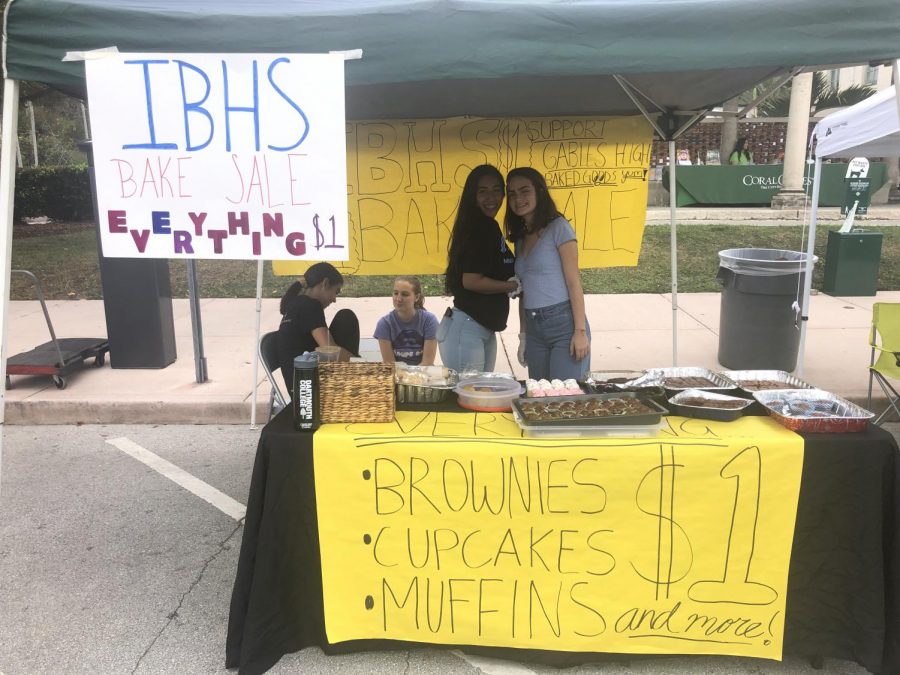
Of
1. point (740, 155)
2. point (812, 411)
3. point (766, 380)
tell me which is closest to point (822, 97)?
point (740, 155)

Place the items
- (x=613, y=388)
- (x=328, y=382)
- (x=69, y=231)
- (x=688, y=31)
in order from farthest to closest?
(x=69, y=231) < (x=613, y=388) < (x=328, y=382) < (x=688, y=31)

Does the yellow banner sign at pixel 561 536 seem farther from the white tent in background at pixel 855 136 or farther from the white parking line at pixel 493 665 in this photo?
the white tent in background at pixel 855 136

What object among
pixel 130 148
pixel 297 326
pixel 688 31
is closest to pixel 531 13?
pixel 688 31

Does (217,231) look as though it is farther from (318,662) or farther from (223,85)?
(318,662)

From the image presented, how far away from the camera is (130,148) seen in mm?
2486

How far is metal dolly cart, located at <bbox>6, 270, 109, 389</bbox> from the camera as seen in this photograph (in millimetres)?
5566

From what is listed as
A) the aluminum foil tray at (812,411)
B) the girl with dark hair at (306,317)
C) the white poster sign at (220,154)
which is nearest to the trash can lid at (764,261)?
the aluminum foil tray at (812,411)

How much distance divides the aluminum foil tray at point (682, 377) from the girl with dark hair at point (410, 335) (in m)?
1.72

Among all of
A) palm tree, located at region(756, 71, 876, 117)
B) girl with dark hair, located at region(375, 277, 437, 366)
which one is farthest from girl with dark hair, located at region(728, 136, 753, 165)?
Answer: girl with dark hair, located at region(375, 277, 437, 366)

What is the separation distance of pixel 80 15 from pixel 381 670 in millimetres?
2524

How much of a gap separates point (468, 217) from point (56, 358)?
4108 mm

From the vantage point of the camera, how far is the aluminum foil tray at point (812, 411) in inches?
92.0

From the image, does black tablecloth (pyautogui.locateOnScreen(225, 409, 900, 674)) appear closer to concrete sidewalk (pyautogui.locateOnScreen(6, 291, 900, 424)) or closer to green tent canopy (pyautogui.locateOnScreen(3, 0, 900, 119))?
green tent canopy (pyautogui.locateOnScreen(3, 0, 900, 119))

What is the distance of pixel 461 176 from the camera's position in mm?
4762
